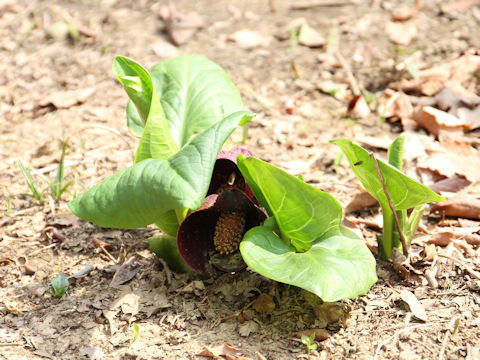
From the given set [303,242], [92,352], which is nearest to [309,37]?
[303,242]

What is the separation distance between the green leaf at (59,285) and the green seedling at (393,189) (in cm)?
106

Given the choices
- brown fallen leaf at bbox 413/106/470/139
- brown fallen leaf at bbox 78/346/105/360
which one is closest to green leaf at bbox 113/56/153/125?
brown fallen leaf at bbox 78/346/105/360

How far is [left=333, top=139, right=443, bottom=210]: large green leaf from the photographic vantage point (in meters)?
1.63

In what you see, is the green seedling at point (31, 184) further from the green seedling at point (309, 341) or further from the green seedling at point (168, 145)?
the green seedling at point (309, 341)

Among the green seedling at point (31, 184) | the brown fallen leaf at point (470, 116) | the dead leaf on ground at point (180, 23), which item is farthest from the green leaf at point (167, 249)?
the dead leaf on ground at point (180, 23)

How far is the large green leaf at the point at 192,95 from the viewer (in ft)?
6.41

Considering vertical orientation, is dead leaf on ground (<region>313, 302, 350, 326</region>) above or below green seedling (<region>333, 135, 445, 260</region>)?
below

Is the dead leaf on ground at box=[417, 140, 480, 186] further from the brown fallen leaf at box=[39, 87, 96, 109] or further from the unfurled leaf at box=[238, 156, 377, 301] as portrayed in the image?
the brown fallen leaf at box=[39, 87, 96, 109]

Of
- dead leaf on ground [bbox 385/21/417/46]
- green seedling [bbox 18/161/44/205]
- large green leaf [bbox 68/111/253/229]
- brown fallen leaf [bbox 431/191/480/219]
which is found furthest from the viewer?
dead leaf on ground [bbox 385/21/417/46]

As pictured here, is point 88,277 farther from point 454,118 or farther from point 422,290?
point 454,118

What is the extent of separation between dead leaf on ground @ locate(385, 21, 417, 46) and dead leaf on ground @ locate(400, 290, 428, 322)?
82.2 inches

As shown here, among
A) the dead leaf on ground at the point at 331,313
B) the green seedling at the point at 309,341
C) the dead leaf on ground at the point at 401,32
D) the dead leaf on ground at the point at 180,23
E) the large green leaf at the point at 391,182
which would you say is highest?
the large green leaf at the point at 391,182

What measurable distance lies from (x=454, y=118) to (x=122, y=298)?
1829mm

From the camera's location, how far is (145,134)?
166cm
